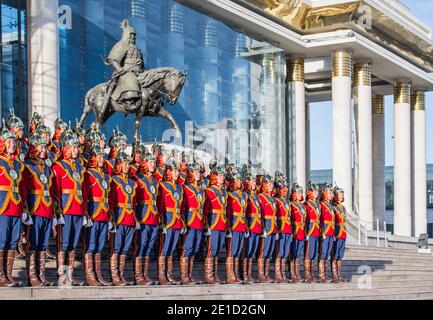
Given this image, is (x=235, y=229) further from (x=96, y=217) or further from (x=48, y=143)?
(x=48, y=143)

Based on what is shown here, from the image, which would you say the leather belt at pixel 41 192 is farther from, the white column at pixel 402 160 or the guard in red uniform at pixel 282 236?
the white column at pixel 402 160

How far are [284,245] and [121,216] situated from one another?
3.53 metres

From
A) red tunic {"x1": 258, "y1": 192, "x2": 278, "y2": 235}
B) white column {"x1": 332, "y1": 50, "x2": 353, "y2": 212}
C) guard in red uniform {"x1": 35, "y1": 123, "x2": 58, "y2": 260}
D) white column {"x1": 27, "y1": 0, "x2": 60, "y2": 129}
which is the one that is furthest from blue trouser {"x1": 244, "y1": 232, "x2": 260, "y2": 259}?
white column {"x1": 332, "y1": 50, "x2": 353, "y2": 212}

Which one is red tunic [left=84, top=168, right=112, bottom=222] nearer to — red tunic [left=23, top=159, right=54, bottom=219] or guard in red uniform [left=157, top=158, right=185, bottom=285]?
red tunic [left=23, top=159, right=54, bottom=219]

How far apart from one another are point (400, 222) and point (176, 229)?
2126 centimetres

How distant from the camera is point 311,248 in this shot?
13773 millimetres

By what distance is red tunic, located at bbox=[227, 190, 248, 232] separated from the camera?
39.6 ft

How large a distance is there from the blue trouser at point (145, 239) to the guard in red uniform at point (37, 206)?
1.48 metres

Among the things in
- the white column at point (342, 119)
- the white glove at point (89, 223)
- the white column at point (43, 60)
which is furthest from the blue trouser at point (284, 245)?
the white column at point (342, 119)

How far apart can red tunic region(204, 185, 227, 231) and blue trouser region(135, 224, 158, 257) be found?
3.75 ft

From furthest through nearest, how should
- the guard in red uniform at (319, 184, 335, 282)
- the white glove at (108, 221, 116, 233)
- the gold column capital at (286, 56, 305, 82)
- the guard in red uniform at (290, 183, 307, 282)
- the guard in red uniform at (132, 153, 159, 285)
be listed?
the gold column capital at (286, 56, 305, 82), the guard in red uniform at (319, 184, 335, 282), the guard in red uniform at (290, 183, 307, 282), the guard in red uniform at (132, 153, 159, 285), the white glove at (108, 221, 116, 233)

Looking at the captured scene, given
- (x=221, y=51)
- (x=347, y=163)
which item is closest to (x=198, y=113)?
(x=221, y=51)

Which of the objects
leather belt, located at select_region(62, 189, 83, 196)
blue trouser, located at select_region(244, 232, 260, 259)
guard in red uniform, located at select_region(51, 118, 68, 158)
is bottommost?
blue trouser, located at select_region(244, 232, 260, 259)

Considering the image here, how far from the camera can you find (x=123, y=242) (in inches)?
404
